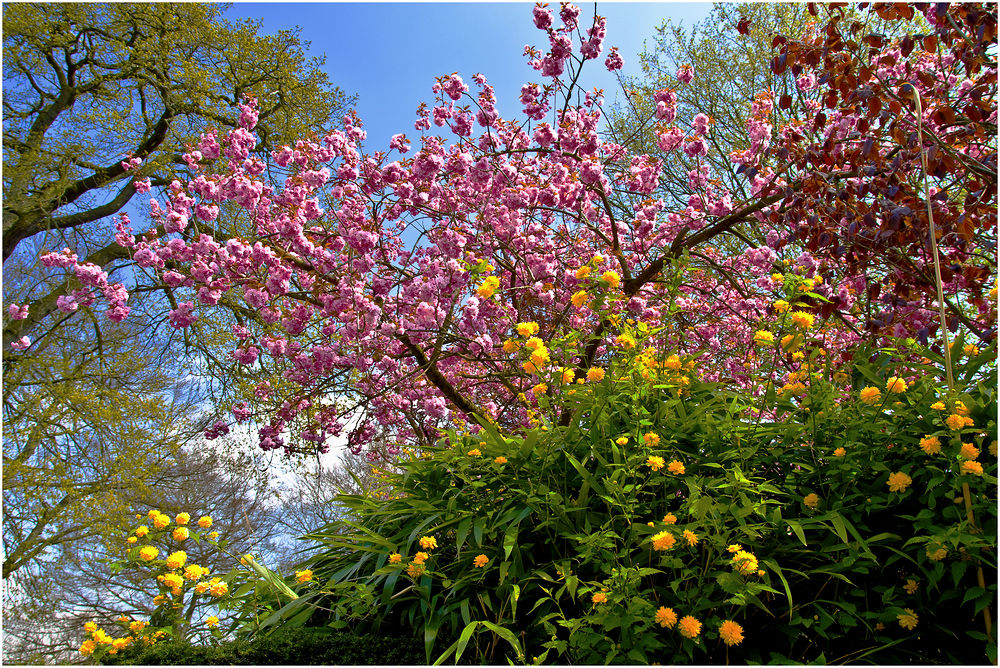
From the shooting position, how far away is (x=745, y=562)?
6.61ft

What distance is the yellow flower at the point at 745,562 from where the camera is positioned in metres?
1.97

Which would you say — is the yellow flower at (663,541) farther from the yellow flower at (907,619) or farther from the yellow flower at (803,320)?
the yellow flower at (803,320)

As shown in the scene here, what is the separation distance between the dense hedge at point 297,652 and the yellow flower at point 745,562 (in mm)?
1290

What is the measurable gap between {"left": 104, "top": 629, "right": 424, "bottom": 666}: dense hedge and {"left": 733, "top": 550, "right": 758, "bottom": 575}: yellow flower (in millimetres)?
1290

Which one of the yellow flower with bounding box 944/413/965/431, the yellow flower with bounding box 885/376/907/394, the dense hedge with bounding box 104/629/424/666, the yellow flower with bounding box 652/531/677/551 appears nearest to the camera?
the yellow flower with bounding box 652/531/677/551

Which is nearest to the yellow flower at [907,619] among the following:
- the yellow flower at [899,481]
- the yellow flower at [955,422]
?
the yellow flower at [899,481]

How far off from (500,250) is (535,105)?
4.56ft

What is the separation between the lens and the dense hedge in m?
2.48

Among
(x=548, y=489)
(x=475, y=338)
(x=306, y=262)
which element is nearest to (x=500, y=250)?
(x=475, y=338)

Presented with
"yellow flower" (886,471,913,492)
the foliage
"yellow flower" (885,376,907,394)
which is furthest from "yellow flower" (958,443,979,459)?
"yellow flower" (885,376,907,394)

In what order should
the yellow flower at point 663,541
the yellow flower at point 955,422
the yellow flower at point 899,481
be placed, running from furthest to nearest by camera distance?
1. the yellow flower at point 899,481
2. the yellow flower at point 955,422
3. the yellow flower at point 663,541

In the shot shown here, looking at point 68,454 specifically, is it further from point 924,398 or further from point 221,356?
point 924,398

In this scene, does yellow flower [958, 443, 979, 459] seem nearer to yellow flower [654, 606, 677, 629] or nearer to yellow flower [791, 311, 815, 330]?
yellow flower [791, 311, 815, 330]

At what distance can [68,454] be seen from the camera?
9008 millimetres
